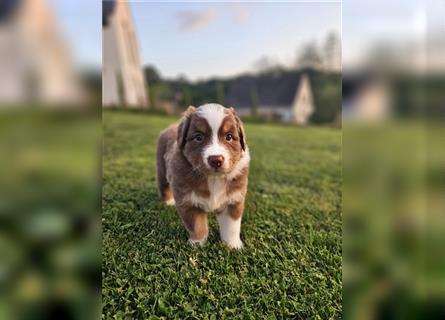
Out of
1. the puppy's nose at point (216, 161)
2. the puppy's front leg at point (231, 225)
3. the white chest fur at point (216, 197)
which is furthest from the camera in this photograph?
the puppy's front leg at point (231, 225)

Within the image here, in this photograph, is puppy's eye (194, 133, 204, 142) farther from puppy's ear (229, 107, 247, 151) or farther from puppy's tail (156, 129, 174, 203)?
puppy's tail (156, 129, 174, 203)

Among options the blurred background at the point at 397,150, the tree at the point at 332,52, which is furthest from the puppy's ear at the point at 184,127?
the tree at the point at 332,52

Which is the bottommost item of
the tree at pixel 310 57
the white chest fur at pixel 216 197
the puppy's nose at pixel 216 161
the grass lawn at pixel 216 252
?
the grass lawn at pixel 216 252

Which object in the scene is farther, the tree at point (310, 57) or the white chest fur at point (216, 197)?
the tree at point (310, 57)

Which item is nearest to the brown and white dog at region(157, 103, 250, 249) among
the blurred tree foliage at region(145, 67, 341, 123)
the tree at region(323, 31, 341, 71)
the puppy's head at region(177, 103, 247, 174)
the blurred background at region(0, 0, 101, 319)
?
the puppy's head at region(177, 103, 247, 174)

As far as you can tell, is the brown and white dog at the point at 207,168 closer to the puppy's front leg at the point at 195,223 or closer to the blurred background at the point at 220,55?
the puppy's front leg at the point at 195,223

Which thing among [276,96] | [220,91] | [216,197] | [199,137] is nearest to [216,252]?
[216,197]
